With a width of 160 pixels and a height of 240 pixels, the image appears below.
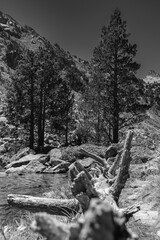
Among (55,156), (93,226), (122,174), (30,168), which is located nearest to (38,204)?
(122,174)

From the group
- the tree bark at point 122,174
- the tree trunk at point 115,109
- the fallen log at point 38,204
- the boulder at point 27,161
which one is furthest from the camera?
the tree trunk at point 115,109

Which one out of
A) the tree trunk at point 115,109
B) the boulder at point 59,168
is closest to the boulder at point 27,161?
the boulder at point 59,168

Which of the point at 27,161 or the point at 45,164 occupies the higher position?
the point at 27,161

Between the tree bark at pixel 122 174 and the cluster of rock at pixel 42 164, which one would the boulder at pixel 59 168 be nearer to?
the cluster of rock at pixel 42 164

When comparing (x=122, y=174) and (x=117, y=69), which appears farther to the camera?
(x=117, y=69)

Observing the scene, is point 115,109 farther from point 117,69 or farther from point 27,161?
A: point 27,161

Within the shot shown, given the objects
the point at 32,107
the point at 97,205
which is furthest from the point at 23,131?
the point at 97,205

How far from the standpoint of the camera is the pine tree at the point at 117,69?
19.6 metres

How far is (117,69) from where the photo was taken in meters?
20.0

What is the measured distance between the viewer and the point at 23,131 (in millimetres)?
26969

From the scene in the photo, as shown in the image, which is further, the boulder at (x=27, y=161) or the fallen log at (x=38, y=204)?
the boulder at (x=27, y=161)

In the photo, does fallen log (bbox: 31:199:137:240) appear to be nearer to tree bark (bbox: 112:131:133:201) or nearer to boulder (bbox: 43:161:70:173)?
tree bark (bbox: 112:131:133:201)

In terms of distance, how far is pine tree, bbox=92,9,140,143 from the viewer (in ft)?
64.2

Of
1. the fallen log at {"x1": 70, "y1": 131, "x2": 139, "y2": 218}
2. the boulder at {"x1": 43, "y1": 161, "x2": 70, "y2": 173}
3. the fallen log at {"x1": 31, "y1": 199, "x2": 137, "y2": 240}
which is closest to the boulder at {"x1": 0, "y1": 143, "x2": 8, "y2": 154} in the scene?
the boulder at {"x1": 43, "y1": 161, "x2": 70, "y2": 173}
